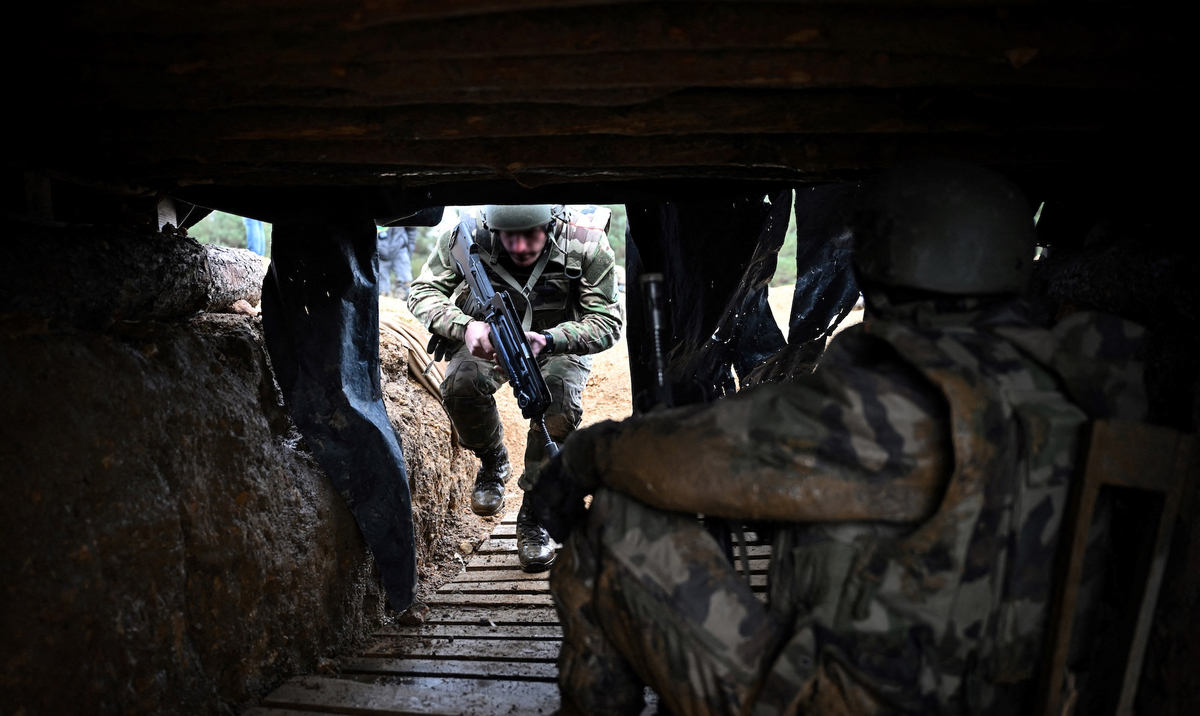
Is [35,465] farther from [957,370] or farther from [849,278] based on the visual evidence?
[849,278]

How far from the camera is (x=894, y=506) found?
1.54 m

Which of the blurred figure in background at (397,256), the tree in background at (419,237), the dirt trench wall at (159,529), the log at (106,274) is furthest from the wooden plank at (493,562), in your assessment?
the tree in background at (419,237)

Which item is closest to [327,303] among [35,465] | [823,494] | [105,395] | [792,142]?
[105,395]

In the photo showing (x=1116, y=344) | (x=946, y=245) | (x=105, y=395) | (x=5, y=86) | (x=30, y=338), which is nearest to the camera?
(x=1116, y=344)

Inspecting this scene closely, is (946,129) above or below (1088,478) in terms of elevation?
above

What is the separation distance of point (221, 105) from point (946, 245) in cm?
177

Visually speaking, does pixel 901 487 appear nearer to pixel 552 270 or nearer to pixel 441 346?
pixel 552 270

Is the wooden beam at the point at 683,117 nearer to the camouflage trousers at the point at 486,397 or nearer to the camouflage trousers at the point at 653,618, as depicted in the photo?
the camouflage trousers at the point at 653,618

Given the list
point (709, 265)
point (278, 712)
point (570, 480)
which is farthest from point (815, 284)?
point (278, 712)

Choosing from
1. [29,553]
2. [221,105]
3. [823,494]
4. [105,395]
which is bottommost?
[29,553]

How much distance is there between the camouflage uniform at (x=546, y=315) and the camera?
4207 mm

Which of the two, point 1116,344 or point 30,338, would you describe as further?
point 30,338

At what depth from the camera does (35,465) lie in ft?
6.09

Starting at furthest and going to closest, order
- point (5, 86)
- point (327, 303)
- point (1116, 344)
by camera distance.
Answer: point (327, 303)
point (5, 86)
point (1116, 344)
